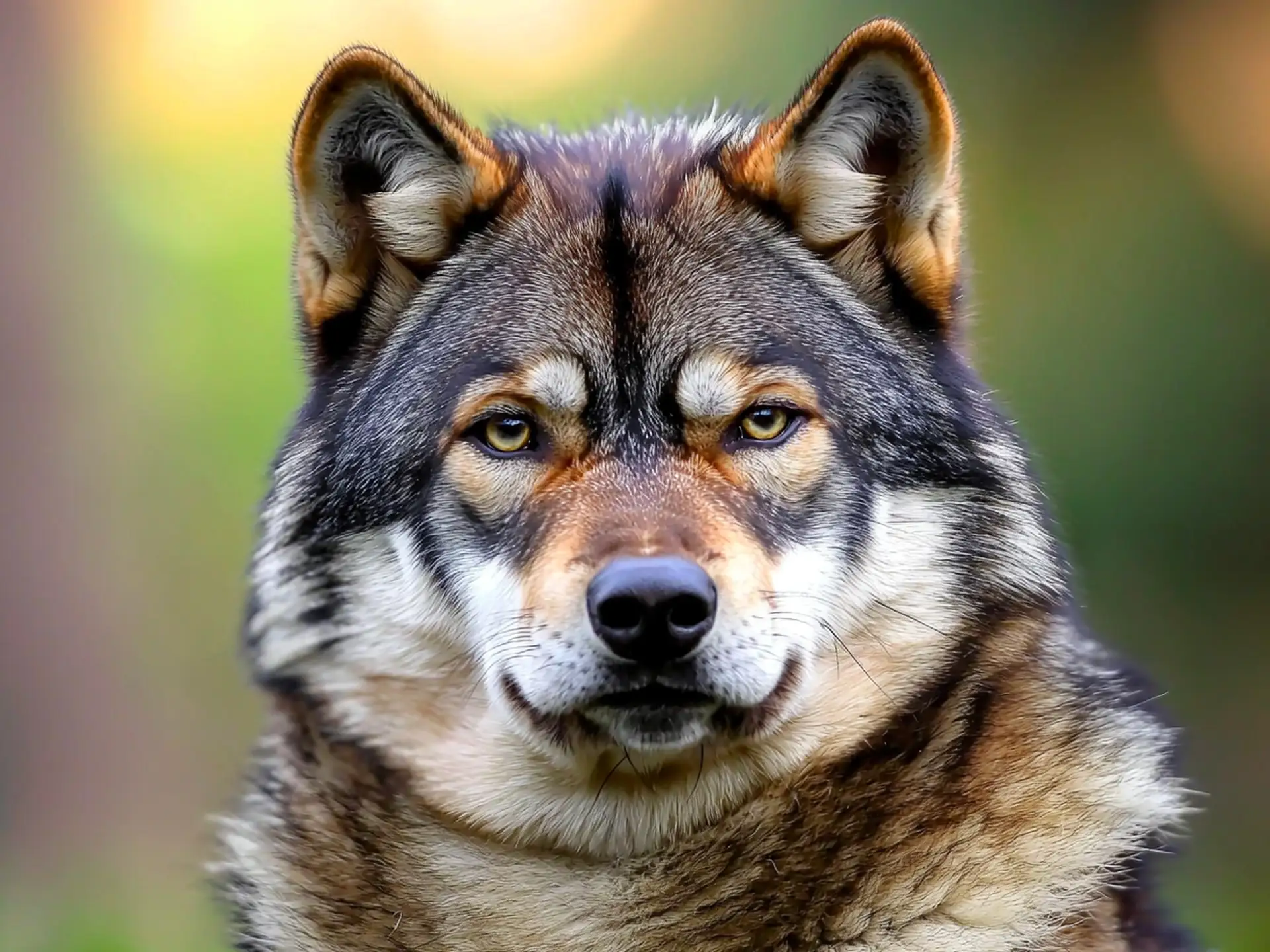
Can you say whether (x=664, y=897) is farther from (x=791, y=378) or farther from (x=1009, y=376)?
(x=1009, y=376)

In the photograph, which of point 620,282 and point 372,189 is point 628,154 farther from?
point 372,189

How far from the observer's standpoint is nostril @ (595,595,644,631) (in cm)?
304

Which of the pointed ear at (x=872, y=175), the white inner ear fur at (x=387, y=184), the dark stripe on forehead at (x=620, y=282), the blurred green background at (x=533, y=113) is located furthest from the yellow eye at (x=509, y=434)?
the blurred green background at (x=533, y=113)

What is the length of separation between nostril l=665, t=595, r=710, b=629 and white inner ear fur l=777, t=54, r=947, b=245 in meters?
1.31

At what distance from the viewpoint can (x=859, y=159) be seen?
3.83 m

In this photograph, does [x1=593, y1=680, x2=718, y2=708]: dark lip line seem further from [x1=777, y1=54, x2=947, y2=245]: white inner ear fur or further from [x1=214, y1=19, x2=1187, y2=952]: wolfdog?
[x1=777, y1=54, x2=947, y2=245]: white inner ear fur

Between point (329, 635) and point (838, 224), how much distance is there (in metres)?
1.85

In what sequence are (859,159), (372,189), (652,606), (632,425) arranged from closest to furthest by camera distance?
(652,606) → (632,425) → (859,159) → (372,189)

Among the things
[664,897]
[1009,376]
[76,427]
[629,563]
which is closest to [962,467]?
[629,563]

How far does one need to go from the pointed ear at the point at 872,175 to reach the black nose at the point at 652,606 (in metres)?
1.26

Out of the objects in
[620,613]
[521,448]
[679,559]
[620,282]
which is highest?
[620,282]

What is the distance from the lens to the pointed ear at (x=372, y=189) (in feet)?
12.3

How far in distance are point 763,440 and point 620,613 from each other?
0.74 metres

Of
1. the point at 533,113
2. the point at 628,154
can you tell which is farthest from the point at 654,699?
the point at 533,113
